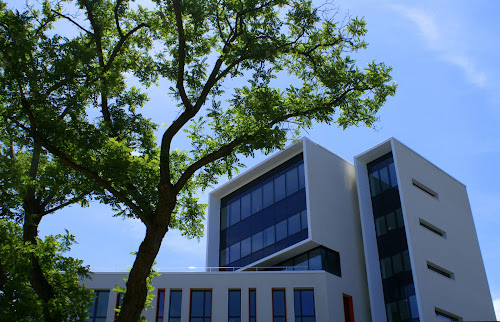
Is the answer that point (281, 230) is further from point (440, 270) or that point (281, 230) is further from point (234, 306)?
point (440, 270)

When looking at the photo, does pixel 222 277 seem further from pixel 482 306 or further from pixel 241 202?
pixel 482 306

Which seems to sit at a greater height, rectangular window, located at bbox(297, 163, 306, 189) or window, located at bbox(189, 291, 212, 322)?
rectangular window, located at bbox(297, 163, 306, 189)

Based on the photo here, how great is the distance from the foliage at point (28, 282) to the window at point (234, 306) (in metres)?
17.5

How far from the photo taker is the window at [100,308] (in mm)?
30250

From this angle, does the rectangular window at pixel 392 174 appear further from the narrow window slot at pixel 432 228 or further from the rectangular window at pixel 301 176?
the rectangular window at pixel 301 176

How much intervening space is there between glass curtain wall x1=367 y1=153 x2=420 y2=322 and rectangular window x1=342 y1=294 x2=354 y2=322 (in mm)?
2008

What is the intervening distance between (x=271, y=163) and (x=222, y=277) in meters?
9.46

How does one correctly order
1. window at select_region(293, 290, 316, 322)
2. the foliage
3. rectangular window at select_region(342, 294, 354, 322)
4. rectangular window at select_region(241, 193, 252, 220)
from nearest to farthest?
the foliage, window at select_region(293, 290, 316, 322), rectangular window at select_region(342, 294, 354, 322), rectangular window at select_region(241, 193, 252, 220)

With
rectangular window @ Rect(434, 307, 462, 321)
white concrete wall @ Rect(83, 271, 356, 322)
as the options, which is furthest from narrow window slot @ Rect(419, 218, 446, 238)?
white concrete wall @ Rect(83, 271, 356, 322)

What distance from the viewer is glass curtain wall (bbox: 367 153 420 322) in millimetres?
31047

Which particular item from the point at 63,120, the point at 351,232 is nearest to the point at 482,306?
the point at 351,232

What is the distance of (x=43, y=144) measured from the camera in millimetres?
12023

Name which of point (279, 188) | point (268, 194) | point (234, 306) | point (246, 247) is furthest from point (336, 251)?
point (234, 306)

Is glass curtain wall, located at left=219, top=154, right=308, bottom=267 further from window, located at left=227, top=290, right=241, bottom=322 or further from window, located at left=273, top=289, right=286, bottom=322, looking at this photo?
window, located at left=227, top=290, right=241, bottom=322
